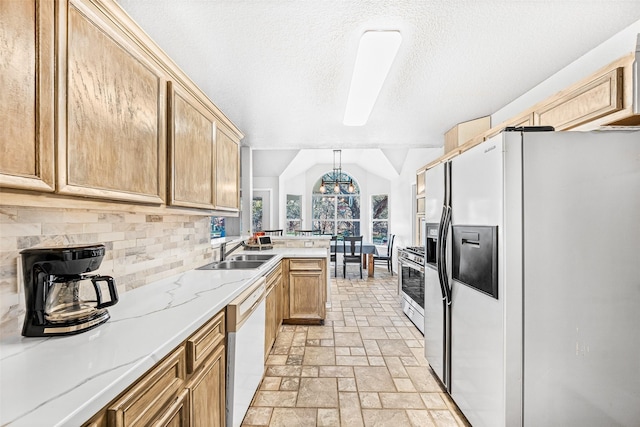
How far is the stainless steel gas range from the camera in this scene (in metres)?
3.34

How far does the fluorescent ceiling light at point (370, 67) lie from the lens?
6.09ft

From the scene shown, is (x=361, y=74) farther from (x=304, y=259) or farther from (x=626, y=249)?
(x=304, y=259)

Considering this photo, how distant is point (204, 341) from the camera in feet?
4.36

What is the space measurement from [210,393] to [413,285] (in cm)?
279

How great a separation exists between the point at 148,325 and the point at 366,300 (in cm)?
390

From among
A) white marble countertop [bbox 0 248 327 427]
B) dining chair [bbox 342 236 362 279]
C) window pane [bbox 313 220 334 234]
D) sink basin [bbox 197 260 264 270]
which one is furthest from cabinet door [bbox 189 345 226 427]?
window pane [bbox 313 220 334 234]

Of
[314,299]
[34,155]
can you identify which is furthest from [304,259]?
[34,155]

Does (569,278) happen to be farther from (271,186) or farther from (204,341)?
(271,186)

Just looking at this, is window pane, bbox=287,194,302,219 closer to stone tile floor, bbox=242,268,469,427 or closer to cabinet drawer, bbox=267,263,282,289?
stone tile floor, bbox=242,268,469,427

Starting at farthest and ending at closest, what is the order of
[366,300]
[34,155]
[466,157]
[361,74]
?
[366,300] → [361,74] → [466,157] → [34,155]

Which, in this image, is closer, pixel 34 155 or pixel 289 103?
pixel 34 155

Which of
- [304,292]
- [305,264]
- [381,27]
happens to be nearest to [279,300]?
[304,292]

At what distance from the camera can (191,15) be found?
1.68 m

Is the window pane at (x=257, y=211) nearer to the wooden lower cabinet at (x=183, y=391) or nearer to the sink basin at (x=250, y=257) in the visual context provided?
the sink basin at (x=250, y=257)
